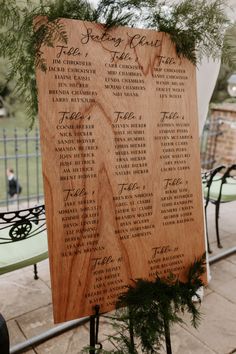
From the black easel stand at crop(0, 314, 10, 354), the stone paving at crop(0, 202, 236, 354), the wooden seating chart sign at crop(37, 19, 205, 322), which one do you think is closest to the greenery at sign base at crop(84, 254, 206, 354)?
the wooden seating chart sign at crop(37, 19, 205, 322)

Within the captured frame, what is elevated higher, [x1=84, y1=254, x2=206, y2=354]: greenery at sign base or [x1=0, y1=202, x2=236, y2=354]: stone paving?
[x1=84, y1=254, x2=206, y2=354]: greenery at sign base

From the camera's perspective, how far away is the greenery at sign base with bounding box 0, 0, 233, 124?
1.09 m

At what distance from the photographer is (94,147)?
119 centimetres

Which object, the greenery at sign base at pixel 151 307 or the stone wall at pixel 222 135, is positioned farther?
the stone wall at pixel 222 135

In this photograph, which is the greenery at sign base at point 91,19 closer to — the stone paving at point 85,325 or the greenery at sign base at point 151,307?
the greenery at sign base at point 151,307

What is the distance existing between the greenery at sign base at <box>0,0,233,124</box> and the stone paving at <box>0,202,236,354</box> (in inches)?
51.5

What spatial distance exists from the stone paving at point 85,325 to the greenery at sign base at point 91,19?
131cm

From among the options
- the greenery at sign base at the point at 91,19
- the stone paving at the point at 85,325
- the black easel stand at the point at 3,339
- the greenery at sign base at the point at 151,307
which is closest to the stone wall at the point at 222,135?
the stone paving at the point at 85,325

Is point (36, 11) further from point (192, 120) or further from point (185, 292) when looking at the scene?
point (185, 292)

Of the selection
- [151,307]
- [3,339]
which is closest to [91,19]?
[151,307]

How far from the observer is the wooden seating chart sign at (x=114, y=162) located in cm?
114

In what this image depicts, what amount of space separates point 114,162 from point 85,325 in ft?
4.89

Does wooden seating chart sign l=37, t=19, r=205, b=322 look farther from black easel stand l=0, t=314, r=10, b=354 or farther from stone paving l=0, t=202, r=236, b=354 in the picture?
stone paving l=0, t=202, r=236, b=354

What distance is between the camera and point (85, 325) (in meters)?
2.23
